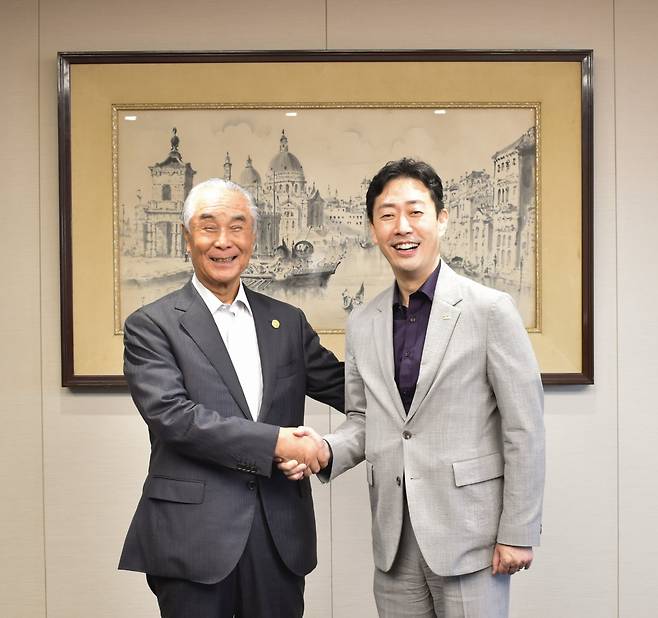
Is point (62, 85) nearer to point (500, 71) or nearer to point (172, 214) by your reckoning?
point (172, 214)

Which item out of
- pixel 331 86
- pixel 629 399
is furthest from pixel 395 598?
pixel 331 86

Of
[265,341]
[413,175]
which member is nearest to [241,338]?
[265,341]

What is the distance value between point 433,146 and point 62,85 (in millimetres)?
1366

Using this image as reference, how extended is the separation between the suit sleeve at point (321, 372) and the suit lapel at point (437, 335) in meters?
0.41

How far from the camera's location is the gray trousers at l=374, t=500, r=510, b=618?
5.84 feet

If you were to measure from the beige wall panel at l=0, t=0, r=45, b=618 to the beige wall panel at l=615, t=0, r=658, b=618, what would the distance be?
2.18 metres

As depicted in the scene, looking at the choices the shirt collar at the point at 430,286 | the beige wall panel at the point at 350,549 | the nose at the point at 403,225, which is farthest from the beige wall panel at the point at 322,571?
the nose at the point at 403,225

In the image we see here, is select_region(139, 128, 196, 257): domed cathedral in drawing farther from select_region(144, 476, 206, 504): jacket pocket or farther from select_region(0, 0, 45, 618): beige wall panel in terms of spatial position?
select_region(144, 476, 206, 504): jacket pocket

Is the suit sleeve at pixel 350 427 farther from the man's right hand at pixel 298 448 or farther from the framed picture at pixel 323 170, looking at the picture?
the framed picture at pixel 323 170

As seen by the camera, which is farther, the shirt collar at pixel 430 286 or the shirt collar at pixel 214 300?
the shirt collar at pixel 214 300

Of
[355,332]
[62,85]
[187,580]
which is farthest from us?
[62,85]

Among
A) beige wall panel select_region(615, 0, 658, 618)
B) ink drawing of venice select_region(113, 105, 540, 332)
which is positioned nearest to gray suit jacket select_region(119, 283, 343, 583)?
ink drawing of venice select_region(113, 105, 540, 332)

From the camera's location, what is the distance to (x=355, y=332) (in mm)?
2033

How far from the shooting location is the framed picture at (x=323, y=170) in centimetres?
274
